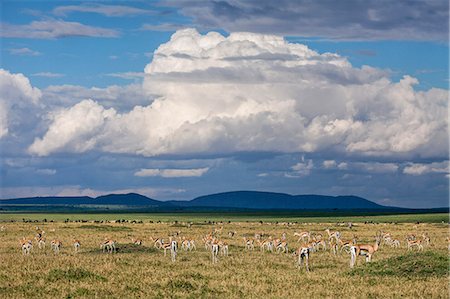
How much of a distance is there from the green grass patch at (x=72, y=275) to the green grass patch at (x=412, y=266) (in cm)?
1159

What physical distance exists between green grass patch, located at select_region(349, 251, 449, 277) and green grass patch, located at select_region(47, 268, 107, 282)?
1159 centimetres

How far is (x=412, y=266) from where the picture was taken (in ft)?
107

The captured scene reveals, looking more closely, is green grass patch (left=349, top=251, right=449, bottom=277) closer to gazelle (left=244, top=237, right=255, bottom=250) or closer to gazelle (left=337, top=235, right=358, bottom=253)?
gazelle (left=337, top=235, right=358, bottom=253)

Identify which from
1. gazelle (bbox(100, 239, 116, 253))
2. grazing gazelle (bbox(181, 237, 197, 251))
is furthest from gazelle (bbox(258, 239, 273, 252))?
gazelle (bbox(100, 239, 116, 253))

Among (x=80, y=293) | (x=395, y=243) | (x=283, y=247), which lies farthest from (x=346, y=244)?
(x=80, y=293)

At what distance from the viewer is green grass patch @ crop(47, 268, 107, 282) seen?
30000 mm

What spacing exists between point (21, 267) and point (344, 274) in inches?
601

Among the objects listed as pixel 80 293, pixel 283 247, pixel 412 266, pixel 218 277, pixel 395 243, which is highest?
pixel 395 243

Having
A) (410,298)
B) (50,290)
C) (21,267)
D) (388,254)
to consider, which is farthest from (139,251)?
(410,298)

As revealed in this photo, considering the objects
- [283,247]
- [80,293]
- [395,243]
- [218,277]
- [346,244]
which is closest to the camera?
[80,293]

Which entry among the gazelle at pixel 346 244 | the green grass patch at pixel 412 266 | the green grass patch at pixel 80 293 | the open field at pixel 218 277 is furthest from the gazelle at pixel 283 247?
the green grass patch at pixel 80 293

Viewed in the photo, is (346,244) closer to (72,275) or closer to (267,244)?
(267,244)

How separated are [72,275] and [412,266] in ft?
49.8

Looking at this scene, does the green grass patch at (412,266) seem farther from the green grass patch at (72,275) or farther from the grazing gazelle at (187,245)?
the grazing gazelle at (187,245)
